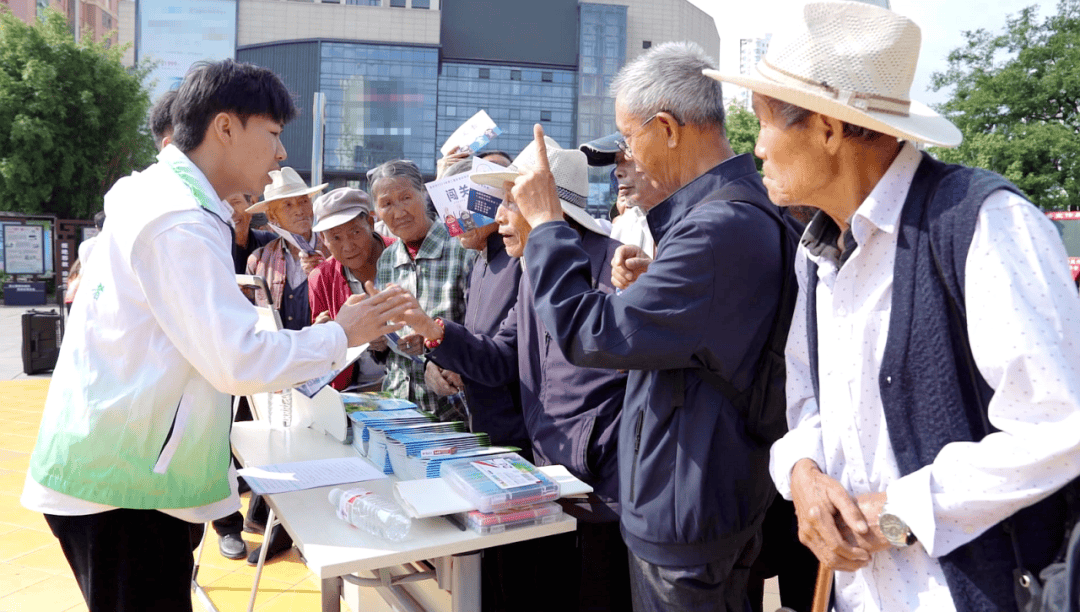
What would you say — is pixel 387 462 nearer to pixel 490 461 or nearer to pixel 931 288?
→ pixel 490 461

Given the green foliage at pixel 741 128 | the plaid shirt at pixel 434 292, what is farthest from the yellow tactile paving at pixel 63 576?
the green foliage at pixel 741 128

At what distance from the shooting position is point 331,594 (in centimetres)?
198

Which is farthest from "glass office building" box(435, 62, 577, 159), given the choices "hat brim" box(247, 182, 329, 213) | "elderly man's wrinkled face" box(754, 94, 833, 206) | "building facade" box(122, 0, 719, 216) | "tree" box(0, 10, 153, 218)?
"elderly man's wrinkled face" box(754, 94, 833, 206)

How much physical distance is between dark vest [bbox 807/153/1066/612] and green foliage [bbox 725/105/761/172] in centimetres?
2559

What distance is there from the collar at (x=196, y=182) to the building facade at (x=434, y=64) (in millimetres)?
38723

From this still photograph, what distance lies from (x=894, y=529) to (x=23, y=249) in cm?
2029

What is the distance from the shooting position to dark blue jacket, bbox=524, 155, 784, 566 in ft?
4.92

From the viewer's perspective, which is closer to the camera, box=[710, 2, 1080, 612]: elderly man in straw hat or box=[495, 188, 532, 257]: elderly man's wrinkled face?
box=[710, 2, 1080, 612]: elderly man in straw hat

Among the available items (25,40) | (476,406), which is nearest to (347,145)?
(25,40)

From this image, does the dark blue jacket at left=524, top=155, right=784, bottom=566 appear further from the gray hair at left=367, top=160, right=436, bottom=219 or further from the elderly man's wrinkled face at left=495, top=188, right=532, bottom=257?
the gray hair at left=367, top=160, right=436, bottom=219

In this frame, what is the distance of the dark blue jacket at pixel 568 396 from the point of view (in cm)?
208

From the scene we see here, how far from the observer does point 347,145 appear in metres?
44.3

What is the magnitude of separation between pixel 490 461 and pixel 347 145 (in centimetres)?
4486

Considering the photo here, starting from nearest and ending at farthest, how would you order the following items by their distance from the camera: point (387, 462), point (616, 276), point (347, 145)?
point (616, 276)
point (387, 462)
point (347, 145)
